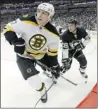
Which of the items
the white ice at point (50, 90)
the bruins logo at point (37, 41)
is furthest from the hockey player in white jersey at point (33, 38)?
the white ice at point (50, 90)

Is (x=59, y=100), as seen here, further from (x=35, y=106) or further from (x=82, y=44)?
(x=82, y=44)

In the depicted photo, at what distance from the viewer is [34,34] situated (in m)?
1.73

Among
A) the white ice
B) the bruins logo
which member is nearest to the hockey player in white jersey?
the bruins logo

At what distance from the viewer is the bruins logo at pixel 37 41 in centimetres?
174

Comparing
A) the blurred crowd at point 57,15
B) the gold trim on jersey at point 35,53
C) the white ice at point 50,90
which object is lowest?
the white ice at point 50,90

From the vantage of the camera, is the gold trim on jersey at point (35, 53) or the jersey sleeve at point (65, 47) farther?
the jersey sleeve at point (65, 47)

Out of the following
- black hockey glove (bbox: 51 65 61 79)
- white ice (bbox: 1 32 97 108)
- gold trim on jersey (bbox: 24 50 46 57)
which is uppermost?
gold trim on jersey (bbox: 24 50 46 57)

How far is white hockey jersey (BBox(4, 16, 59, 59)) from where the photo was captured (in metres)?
1.71

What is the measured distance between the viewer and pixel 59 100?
70.9 inches

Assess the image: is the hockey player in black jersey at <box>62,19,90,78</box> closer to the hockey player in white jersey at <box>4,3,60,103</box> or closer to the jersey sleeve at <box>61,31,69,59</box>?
the jersey sleeve at <box>61,31,69,59</box>

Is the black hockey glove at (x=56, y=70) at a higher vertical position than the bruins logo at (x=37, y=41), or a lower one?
lower

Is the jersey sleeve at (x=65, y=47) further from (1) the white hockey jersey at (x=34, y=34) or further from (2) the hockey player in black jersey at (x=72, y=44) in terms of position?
(1) the white hockey jersey at (x=34, y=34)

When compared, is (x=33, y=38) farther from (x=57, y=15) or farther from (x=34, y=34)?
(x=57, y=15)

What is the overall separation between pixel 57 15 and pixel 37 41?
4191mm
